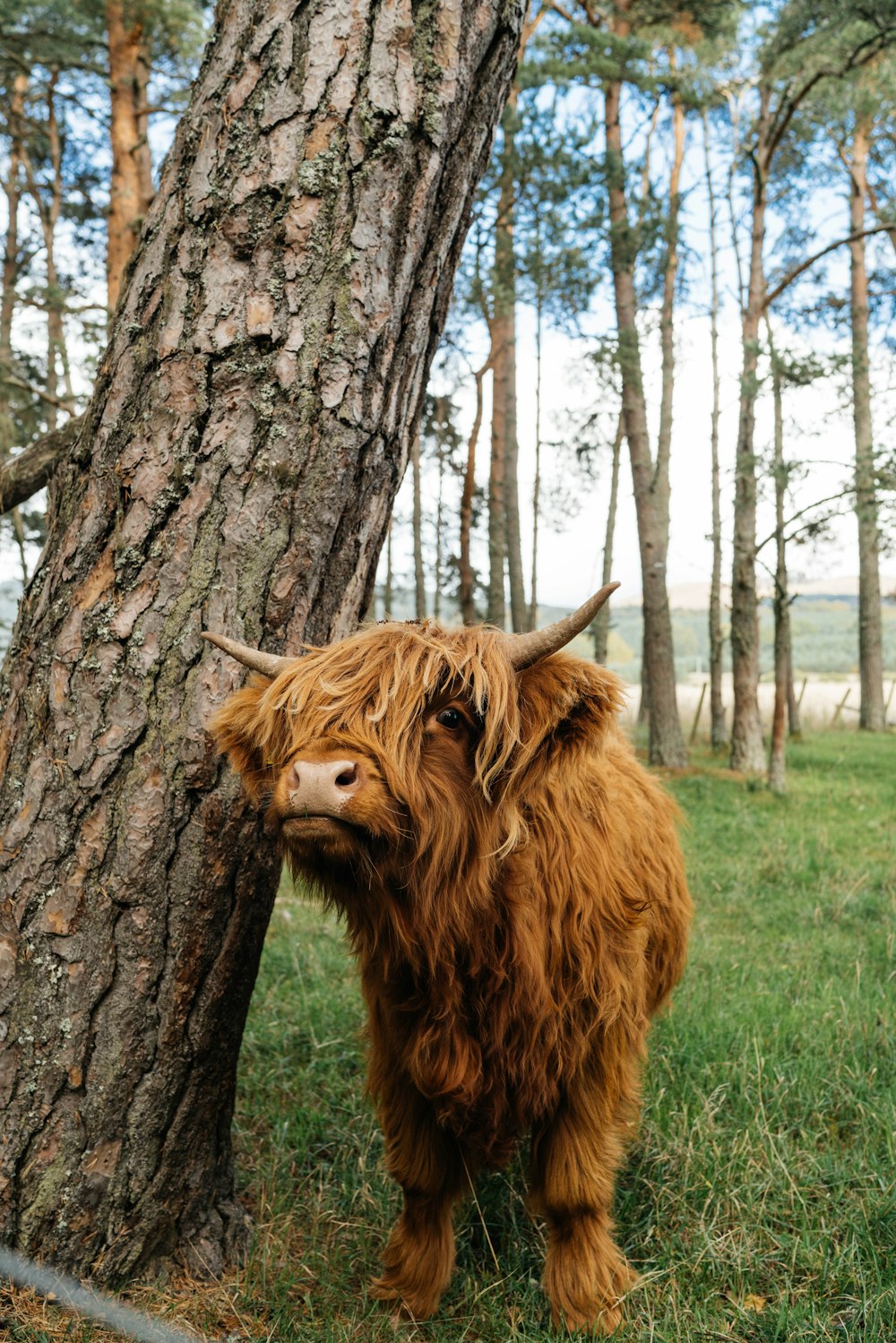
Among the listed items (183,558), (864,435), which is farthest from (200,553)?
(864,435)

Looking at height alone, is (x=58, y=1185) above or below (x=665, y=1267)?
above

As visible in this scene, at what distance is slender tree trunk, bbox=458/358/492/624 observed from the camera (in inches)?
546

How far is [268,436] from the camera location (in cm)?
234

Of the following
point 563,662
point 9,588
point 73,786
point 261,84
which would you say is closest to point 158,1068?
point 73,786

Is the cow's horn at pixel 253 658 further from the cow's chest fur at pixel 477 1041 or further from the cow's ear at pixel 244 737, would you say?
the cow's chest fur at pixel 477 1041

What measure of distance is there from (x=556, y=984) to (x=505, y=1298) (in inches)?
36.7

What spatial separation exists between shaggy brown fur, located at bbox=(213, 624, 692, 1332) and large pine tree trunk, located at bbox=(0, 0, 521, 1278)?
0.29 meters

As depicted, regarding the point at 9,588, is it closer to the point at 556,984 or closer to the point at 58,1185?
the point at 58,1185

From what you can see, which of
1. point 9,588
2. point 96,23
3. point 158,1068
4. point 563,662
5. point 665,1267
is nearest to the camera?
point 563,662

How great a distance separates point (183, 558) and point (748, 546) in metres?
11.4

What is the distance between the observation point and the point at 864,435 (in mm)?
20562

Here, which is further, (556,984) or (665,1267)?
(665,1267)

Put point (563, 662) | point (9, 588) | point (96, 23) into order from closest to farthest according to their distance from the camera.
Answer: point (563, 662)
point (9, 588)
point (96, 23)

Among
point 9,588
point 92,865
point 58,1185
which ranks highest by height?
point 9,588
